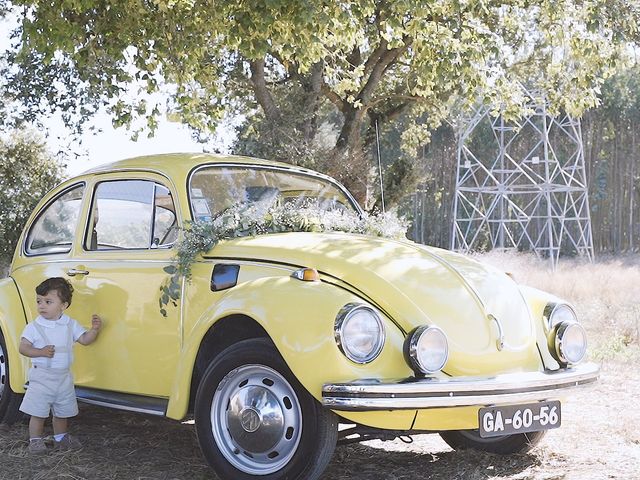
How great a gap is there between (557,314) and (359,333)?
144 centimetres

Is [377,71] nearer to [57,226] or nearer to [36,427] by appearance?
[57,226]

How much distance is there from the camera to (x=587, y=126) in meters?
39.1

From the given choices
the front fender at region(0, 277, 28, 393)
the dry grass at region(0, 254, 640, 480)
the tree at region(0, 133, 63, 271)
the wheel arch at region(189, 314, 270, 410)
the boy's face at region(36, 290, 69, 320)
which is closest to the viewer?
the wheel arch at region(189, 314, 270, 410)

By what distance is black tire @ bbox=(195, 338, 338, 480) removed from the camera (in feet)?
13.4

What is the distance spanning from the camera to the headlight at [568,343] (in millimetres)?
4723

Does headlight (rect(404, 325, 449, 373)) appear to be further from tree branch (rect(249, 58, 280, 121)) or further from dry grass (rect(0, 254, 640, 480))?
tree branch (rect(249, 58, 280, 121))

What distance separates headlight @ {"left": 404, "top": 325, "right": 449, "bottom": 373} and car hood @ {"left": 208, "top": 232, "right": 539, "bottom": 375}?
0.41ft

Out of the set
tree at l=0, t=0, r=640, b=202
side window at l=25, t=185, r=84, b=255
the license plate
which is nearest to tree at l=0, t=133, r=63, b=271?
tree at l=0, t=0, r=640, b=202

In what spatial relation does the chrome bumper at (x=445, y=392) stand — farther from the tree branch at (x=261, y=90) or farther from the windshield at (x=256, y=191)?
the tree branch at (x=261, y=90)

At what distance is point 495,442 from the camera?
17.4 feet

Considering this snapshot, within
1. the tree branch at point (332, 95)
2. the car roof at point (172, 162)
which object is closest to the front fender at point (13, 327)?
the car roof at point (172, 162)

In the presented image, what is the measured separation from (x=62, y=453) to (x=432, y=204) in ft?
122

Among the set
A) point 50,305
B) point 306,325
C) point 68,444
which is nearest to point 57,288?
point 50,305

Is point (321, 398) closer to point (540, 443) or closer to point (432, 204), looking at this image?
point (540, 443)
